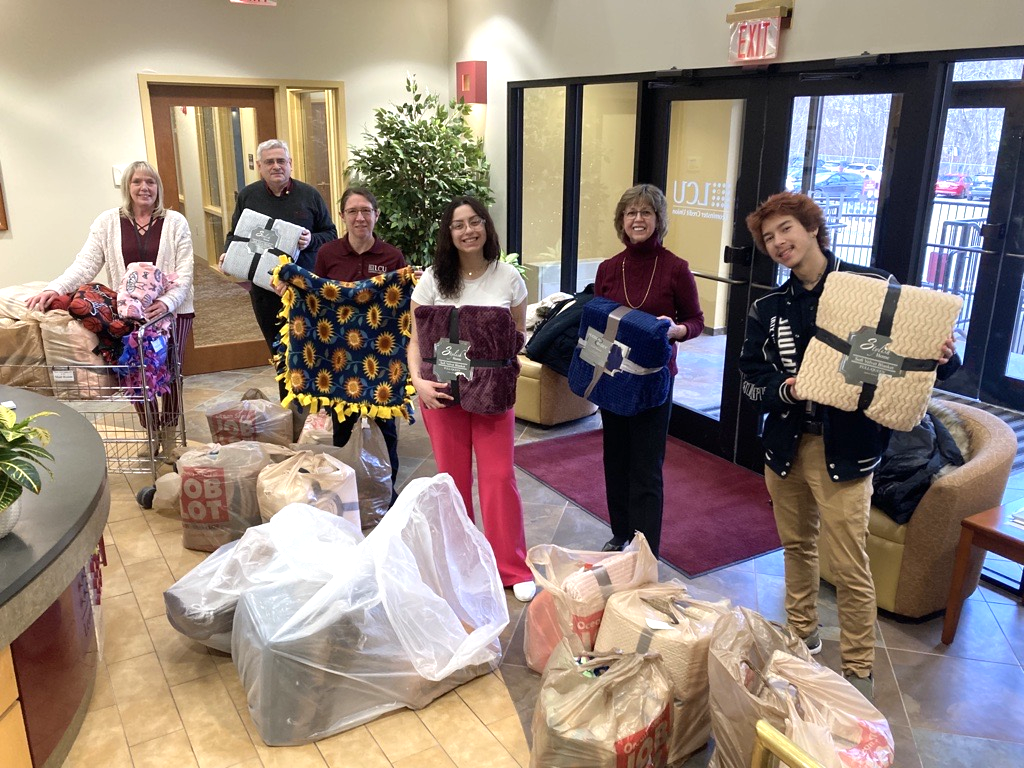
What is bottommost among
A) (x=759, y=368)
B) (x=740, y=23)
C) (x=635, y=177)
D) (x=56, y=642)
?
(x=56, y=642)

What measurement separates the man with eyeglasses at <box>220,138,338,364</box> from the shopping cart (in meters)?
0.53

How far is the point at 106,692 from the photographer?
2.63 metres

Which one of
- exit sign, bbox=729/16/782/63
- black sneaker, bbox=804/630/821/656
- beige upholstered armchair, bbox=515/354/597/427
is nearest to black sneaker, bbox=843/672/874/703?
black sneaker, bbox=804/630/821/656

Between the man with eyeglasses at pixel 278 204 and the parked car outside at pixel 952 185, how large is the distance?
2.88m

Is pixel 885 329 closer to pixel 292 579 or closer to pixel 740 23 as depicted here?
pixel 292 579

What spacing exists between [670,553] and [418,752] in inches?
59.4

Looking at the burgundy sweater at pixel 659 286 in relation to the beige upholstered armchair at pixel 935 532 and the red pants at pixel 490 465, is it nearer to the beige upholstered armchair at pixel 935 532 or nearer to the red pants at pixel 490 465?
the red pants at pixel 490 465

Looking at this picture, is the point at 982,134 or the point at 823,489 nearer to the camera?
the point at 823,489

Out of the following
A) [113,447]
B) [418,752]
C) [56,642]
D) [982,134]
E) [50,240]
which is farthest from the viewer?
[50,240]

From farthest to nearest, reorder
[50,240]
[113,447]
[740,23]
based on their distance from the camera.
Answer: [50,240], [113,447], [740,23]

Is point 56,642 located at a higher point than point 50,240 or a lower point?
lower

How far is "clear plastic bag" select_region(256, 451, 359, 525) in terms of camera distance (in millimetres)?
3158

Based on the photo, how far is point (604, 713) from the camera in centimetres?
208

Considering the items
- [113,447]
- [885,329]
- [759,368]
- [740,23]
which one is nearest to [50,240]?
[113,447]
